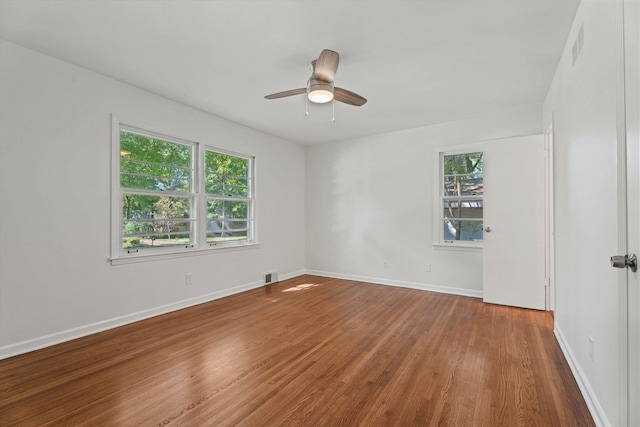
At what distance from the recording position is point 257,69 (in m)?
2.89

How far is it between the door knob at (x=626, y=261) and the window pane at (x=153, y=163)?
4078mm

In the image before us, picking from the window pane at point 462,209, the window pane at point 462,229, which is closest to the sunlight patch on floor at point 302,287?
the window pane at point 462,229

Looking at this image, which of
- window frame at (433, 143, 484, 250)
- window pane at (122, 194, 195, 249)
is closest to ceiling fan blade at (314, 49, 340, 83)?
window pane at (122, 194, 195, 249)

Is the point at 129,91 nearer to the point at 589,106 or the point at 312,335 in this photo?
the point at 312,335

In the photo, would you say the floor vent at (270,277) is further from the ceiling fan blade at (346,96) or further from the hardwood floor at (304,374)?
the ceiling fan blade at (346,96)

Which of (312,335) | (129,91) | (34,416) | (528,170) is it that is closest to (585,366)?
(312,335)

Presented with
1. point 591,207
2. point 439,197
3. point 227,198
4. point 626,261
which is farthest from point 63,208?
point 439,197

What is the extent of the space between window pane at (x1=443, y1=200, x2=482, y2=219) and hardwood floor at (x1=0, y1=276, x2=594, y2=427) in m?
1.50

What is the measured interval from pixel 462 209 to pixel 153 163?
4.35m

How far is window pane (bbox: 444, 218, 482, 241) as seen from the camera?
14.3ft

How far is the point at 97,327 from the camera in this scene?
2969 millimetres

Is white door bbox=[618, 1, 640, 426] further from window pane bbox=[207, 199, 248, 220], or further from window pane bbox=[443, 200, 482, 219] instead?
window pane bbox=[207, 199, 248, 220]

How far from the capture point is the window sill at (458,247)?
428cm

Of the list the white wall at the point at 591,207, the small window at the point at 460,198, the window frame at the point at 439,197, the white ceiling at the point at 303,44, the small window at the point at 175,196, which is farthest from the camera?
the window frame at the point at 439,197
